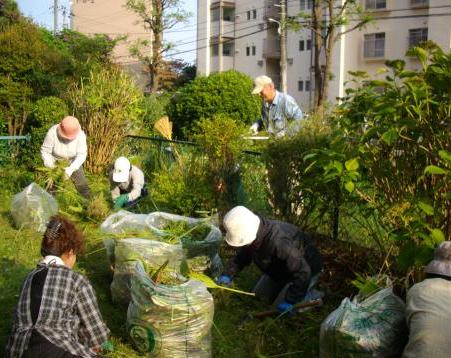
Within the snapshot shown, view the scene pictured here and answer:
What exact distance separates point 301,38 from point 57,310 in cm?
3388

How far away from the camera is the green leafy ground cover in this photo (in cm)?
372

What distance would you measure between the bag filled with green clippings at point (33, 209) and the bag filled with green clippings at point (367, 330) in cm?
392

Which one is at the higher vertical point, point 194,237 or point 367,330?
point 194,237

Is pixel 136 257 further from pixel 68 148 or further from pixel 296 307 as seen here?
pixel 68 148

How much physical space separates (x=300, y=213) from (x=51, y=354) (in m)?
2.75

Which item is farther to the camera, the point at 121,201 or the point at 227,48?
the point at 227,48

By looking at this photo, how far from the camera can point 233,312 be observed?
4258 millimetres

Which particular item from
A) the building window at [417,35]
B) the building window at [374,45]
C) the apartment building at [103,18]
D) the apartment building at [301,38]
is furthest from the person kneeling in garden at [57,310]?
the apartment building at [103,18]

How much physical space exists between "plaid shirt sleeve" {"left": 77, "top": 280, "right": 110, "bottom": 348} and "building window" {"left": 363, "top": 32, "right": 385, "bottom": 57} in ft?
96.7

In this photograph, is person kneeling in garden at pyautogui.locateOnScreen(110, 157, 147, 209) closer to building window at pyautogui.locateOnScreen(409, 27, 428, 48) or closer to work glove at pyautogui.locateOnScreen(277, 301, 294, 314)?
work glove at pyautogui.locateOnScreen(277, 301, 294, 314)

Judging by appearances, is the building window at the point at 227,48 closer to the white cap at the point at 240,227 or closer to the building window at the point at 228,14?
the building window at the point at 228,14

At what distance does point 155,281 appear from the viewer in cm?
355

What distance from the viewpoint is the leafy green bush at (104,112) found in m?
9.69

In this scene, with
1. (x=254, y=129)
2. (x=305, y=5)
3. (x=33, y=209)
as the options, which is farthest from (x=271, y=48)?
(x=33, y=209)
